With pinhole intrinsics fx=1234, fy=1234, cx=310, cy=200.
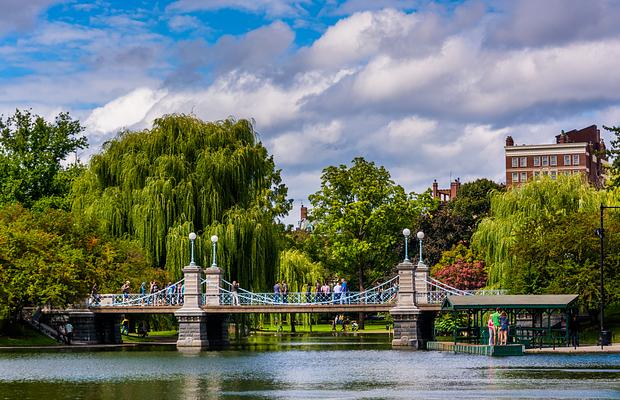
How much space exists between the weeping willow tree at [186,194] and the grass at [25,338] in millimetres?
7326

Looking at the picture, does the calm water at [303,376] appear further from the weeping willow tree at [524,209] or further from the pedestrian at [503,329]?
the weeping willow tree at [524,209]

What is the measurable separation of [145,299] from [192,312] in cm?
323

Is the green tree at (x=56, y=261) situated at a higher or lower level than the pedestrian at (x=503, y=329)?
higher

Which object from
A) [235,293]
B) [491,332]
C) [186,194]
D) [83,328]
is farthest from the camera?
[186,194]

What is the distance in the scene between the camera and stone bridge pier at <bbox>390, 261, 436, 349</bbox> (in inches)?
2495

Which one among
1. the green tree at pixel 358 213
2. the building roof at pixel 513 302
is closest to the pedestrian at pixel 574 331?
the building roof at pixel 513 302

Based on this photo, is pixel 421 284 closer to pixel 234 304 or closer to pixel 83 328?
pixel 234 304

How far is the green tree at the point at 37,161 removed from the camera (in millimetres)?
89562

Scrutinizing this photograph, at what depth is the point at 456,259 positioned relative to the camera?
3937 inches

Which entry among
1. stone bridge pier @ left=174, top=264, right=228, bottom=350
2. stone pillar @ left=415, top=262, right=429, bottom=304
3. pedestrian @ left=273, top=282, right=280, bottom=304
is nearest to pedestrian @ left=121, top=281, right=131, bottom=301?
stone bridge pier @ left=174, top=264, right=228, bottom=350

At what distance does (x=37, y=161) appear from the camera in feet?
309

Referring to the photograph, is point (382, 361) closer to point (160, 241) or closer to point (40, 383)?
point (40, 383)

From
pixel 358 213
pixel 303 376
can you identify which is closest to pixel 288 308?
pixel 303 376

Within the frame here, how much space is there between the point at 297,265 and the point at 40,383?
50.8 m
